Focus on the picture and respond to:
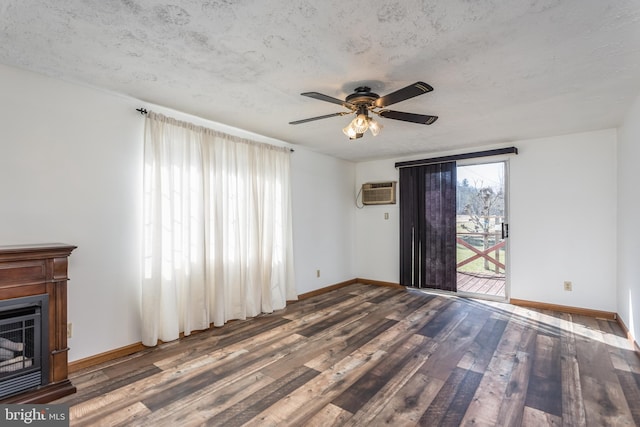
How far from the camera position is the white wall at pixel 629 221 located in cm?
278

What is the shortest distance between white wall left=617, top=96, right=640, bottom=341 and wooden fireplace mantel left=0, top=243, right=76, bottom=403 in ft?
15.5

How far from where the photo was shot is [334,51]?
6.51 feet

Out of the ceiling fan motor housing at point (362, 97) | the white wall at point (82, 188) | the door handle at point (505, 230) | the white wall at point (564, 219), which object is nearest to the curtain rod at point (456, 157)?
the white wall at point (564, 219)

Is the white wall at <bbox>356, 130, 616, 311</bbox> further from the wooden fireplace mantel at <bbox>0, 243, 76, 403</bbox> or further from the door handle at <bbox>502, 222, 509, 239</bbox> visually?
the wooden fireplace mantel at <bbox>0, 243, 76, 403</bbox>

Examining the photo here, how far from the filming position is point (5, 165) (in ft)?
7.18

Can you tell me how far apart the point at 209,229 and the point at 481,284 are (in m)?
4.31

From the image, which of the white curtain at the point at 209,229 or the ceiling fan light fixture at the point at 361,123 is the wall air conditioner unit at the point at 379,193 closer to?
the white curtain at the point at 209,229

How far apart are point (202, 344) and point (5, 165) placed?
215 centimetres

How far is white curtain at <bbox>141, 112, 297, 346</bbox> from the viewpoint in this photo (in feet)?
9.62

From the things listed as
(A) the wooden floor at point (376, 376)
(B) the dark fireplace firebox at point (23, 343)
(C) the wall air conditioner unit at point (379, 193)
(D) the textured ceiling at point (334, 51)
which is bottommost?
(A) the wooden floor at point (376, 376)

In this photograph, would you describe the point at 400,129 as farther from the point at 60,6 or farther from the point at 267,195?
the point at 60,6

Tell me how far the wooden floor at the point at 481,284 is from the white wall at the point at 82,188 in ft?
14.9

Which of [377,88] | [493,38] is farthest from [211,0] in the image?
[493,38]

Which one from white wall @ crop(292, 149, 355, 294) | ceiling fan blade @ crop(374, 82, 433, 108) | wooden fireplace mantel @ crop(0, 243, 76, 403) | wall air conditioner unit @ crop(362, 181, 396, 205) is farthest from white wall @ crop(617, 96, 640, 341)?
wooden fireplace mantel @ crop(0, 243, 76, 403)
